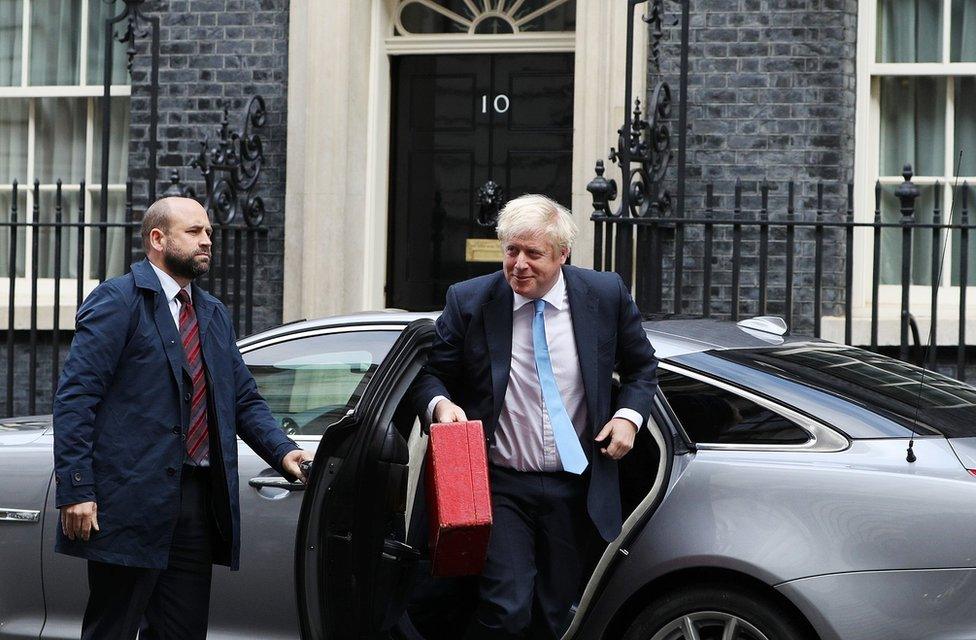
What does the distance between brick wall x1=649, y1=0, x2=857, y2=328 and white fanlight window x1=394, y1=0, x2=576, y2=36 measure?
0.98 metres

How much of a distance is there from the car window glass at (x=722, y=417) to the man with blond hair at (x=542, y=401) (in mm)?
362

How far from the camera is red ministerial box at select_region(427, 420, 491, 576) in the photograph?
3.88 meters

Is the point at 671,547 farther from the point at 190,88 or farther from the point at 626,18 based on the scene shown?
the point at 190,88

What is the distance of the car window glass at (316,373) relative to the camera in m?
5.24

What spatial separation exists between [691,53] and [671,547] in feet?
17.5

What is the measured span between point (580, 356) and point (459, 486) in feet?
1.82

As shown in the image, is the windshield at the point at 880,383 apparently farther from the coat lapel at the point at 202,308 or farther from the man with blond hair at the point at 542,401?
→ the coat lapel at the point at 202,308

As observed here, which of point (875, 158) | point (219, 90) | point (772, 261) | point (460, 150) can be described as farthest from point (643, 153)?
point (219, 90)

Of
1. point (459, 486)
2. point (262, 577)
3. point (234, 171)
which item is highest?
point (234, 171)

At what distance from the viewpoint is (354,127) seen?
9.75 meters

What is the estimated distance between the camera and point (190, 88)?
9.98 metres

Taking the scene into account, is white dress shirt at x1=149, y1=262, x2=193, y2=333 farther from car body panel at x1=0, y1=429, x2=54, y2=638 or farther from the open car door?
car body panel at x1=0, y1=429, x2=54, y2=638

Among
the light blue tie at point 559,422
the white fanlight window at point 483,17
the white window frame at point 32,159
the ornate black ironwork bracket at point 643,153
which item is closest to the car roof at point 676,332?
the light blue tie at point 559,422

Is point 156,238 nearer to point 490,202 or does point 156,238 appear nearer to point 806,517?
point 806,517
